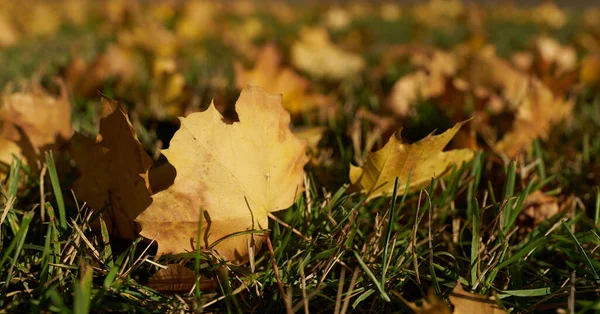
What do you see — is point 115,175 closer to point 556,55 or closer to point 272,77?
point 272,77

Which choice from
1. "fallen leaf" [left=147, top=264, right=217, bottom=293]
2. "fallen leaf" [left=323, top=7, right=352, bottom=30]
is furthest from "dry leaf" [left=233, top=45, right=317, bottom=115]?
"fallen leaf" [left=323, top=7, right=352, bottom=30]

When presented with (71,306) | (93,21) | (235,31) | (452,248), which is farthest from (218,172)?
(93,21)

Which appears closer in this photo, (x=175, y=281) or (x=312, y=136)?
(x=175, y=281)

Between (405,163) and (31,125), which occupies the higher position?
(31,125)

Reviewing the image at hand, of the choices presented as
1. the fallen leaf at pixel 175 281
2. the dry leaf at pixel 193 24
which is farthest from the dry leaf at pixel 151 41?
the fallen leaf at pixel 175 281

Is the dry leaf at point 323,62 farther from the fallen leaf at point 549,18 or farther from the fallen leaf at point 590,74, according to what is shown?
the fallen leaf at point 549,18

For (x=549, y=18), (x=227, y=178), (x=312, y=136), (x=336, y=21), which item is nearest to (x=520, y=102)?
(x=312, y=136)
